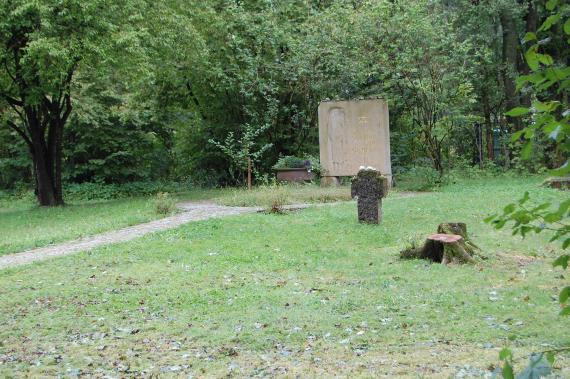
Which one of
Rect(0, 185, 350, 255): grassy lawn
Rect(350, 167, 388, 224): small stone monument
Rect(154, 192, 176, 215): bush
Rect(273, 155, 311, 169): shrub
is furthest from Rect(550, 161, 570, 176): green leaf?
Rect(273, 155, 311, 169): shrub

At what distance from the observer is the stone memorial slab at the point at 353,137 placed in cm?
1938

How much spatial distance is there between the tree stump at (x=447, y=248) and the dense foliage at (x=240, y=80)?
28.9ft

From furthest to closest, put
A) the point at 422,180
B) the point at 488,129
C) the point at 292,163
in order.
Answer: the point at 488,129 < the point at 292,163 < the point at 422,180

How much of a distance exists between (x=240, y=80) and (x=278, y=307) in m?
16.0

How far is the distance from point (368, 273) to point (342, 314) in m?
1.90

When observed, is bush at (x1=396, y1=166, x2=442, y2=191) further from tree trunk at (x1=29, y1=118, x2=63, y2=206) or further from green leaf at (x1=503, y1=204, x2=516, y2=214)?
green leaf at (x1=503, y1=204, x2=516, y2=214)

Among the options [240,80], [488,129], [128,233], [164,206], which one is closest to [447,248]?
[128,233]

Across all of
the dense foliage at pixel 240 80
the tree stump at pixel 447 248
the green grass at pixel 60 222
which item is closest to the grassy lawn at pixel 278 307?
the tree stump at pixel 447 248

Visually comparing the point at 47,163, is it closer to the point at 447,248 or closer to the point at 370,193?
the point at 370,193

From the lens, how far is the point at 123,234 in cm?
1196

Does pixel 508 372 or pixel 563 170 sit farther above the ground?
pixel 563 170

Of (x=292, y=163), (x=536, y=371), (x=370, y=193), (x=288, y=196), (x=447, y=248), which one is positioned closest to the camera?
(x=536, y=371)

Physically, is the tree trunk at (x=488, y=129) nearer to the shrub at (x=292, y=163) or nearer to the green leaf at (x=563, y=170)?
the shrub at (x=292, y=163)

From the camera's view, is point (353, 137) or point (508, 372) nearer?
point (508, 372)
